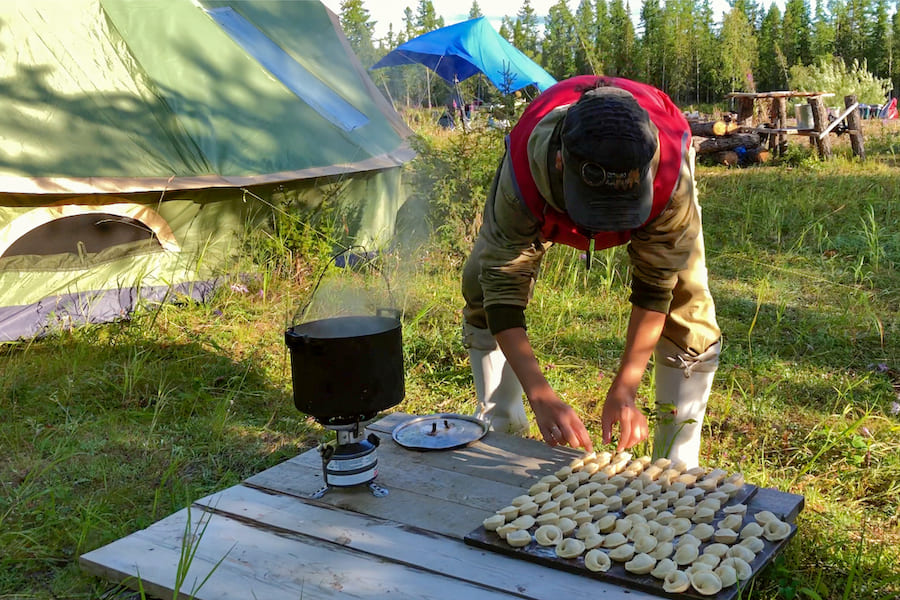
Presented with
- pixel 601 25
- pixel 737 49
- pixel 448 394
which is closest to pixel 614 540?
pixel 448 394

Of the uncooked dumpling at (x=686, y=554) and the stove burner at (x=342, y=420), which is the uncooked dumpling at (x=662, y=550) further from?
the stove burner at (x=342, y=420)

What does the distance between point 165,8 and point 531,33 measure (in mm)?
25783

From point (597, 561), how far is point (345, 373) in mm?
760

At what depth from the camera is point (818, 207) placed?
605 cm

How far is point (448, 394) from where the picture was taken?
341 centimetres

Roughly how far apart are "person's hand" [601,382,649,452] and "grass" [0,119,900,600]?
1.49ft

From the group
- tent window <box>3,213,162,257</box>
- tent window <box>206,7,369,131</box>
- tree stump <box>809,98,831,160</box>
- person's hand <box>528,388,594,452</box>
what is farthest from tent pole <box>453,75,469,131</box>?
tree stump <box>809,98,831,160</box>

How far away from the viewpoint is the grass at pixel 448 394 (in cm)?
223

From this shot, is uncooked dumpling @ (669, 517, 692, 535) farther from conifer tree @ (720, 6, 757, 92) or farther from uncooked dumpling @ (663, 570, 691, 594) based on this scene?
conifer tree @ (720, 6, 757, 92)

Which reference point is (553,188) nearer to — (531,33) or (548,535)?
(548,535)

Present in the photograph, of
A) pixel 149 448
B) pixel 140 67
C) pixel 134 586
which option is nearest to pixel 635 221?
pixel 134 586

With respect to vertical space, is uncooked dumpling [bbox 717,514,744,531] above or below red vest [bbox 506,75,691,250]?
below

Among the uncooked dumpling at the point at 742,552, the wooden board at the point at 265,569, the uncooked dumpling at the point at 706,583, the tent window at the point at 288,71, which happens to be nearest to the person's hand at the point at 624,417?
the uncooked dumpling at the point at 742,552

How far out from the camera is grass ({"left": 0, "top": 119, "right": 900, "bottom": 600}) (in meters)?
2.23
